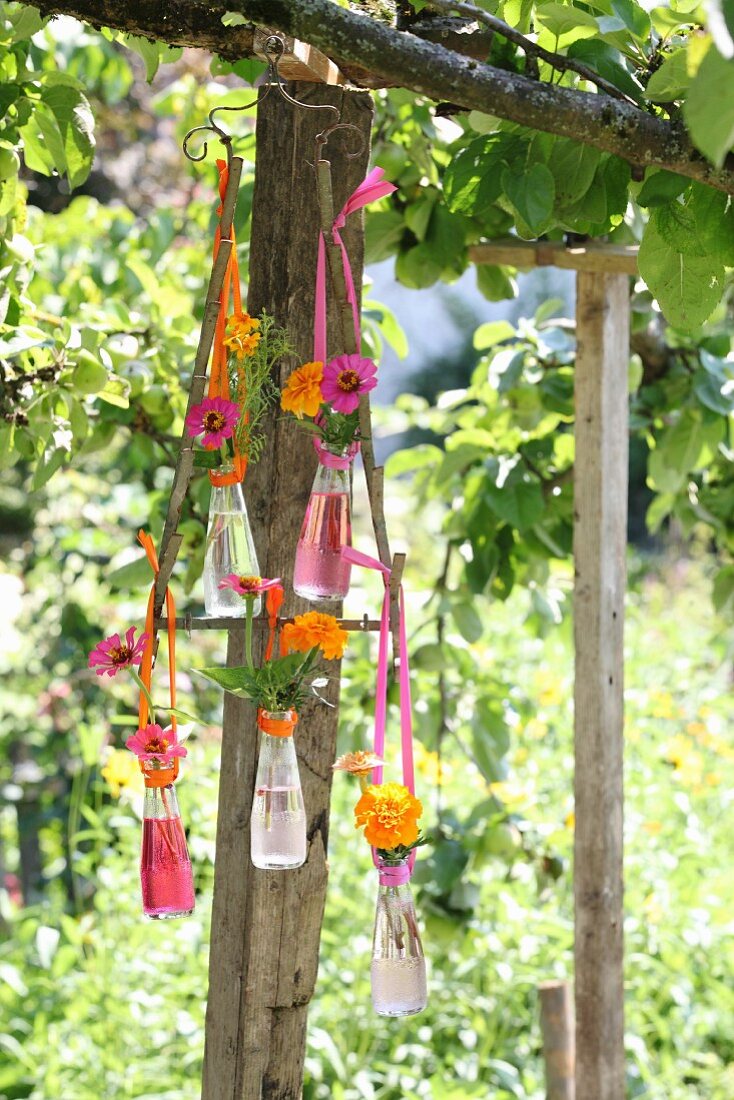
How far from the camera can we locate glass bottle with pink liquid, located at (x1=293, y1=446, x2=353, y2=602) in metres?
0.97

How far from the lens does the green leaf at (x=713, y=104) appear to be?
48cm

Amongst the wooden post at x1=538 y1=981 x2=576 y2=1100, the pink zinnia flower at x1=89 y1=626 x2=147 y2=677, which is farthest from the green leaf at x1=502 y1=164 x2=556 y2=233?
the wooden post at x1=538 y1=981 x2=576 y2=1100

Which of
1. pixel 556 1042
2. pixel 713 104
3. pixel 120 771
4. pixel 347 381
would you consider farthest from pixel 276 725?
pixel 120 771

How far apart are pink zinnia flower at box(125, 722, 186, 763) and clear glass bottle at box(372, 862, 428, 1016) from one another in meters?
0.19

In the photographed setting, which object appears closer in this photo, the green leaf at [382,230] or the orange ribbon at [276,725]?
the orange ribbon at [276,725]

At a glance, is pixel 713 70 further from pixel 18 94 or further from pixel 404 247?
pixel 404 247

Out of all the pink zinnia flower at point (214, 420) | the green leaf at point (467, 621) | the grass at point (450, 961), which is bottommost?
the grass at point (450, 961)

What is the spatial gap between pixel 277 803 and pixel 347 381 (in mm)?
332

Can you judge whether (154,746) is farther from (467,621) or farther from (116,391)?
Answer: (467,621)

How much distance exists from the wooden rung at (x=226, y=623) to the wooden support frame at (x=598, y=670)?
57 centimetres

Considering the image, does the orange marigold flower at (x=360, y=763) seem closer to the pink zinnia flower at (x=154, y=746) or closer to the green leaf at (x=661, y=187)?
the pink zinnia flower at (x=154, y=746)

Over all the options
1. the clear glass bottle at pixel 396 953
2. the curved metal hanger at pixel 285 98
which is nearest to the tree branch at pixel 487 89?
the curved metal hanger at pixel 285 98

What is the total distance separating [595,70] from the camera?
814 millimetres

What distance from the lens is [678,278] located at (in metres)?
0.87
